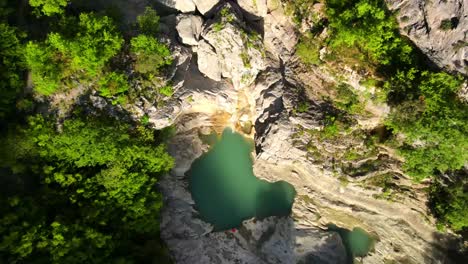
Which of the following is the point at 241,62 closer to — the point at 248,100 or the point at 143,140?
the point at 248,100

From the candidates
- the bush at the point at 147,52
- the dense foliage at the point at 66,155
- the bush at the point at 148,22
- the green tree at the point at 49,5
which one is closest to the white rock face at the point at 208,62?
the bush at the point at 147,52

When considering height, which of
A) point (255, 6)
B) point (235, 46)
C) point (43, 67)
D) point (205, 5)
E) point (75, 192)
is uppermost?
point (255, 6)

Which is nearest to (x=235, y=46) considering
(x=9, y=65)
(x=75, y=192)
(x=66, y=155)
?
(x=66, y=155)

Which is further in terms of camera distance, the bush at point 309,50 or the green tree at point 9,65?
the bush at point 309,50

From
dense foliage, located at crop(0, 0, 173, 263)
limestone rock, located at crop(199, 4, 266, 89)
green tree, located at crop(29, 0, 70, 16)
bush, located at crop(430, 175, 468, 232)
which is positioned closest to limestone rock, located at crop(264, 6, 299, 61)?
limestone rock, located at crop(199, 4, 266, 89)

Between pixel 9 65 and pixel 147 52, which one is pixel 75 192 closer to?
pixel 9 65

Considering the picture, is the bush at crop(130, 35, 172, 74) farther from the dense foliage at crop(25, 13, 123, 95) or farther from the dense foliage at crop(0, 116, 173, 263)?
the dense foliage at crop(0, 116, 173, 263)

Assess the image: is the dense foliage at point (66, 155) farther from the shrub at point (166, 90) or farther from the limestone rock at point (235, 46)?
the limestone rock at point (235, 46)

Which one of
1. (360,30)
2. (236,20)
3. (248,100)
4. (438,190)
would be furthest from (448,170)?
(236,20)
